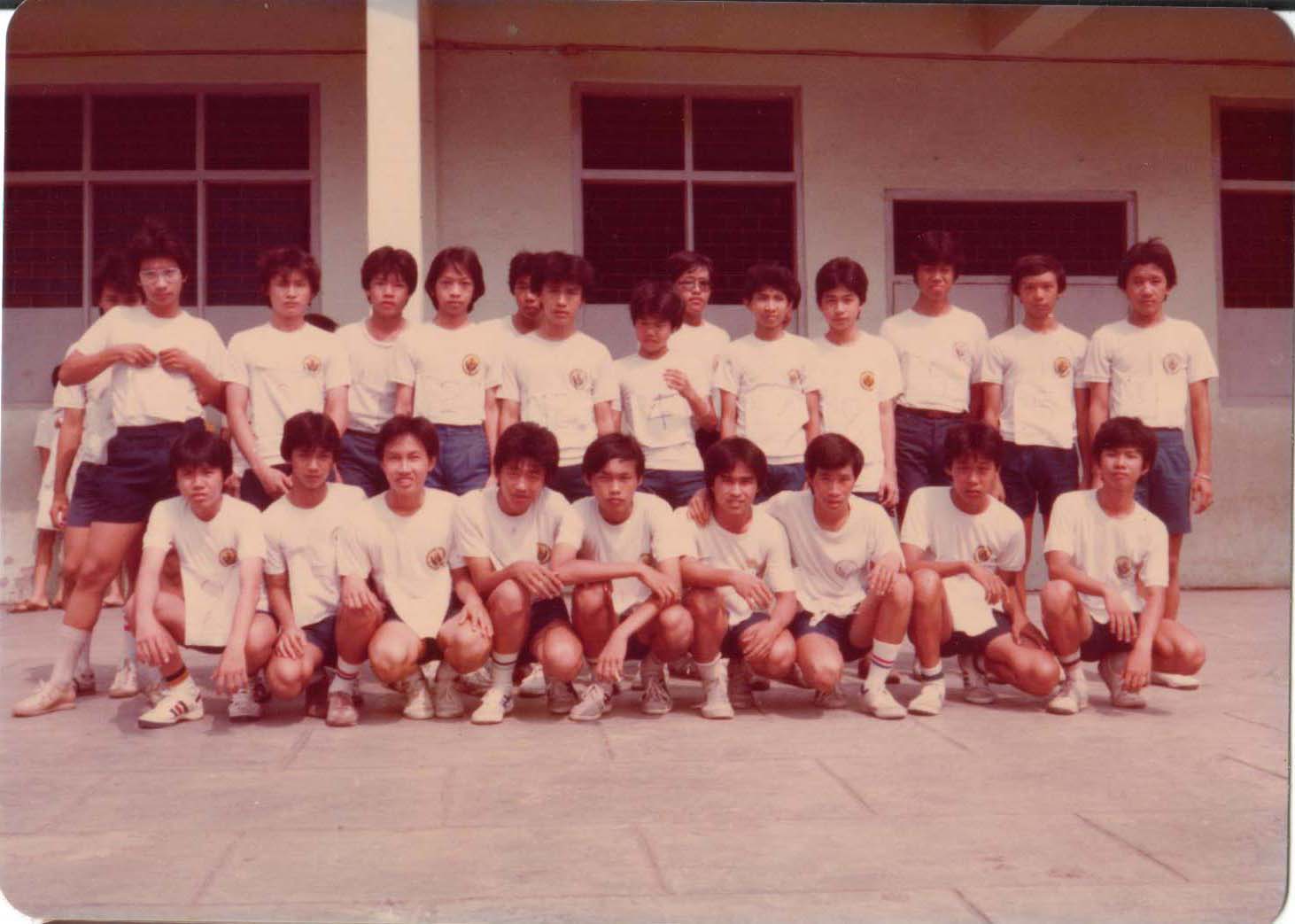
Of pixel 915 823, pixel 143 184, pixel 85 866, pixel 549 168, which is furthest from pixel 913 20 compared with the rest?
pixel 85 866

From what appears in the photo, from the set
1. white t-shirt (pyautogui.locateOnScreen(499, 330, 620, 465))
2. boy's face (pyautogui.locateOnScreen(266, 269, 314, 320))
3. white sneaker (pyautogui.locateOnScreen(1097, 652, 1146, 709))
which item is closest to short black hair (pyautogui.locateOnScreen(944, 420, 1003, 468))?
white sneaker (pyautogui.locateOnScreen(1097, 652, 1146, 709))

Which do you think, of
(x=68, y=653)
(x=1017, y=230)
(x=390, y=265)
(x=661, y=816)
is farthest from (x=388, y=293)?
(x=1017, y=230)

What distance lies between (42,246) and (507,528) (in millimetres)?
1954

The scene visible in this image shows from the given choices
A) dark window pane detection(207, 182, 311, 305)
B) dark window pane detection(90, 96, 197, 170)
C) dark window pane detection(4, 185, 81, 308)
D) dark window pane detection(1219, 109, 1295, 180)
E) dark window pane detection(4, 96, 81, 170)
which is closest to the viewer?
dark window pane detection(4, 96, 81, 170)

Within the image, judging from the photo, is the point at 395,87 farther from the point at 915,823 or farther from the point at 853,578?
the point at 915,823

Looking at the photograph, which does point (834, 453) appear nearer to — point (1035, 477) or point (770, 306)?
point (770, 306)

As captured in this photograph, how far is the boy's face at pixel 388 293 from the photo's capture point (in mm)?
4695

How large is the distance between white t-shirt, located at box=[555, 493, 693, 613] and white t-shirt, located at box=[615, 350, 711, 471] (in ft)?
1.40

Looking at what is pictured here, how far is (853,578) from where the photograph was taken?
14.9 feet

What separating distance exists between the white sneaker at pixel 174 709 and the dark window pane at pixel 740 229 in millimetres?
3670

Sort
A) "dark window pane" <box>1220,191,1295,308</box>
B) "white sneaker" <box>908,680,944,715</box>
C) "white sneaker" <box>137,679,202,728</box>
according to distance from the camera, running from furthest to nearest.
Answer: "white sneaker" <box>908,680,944,715</box>
"white sneaker" <box>137,679,202,728</box>
"dark window pane" <box>1220,191,1295,308</box>

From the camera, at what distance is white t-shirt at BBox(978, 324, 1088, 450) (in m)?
5.05

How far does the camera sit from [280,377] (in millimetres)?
4633

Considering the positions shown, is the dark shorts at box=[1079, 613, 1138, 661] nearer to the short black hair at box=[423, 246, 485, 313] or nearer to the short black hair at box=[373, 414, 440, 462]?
the short black hair at box=[373, 414, 440, 462]
